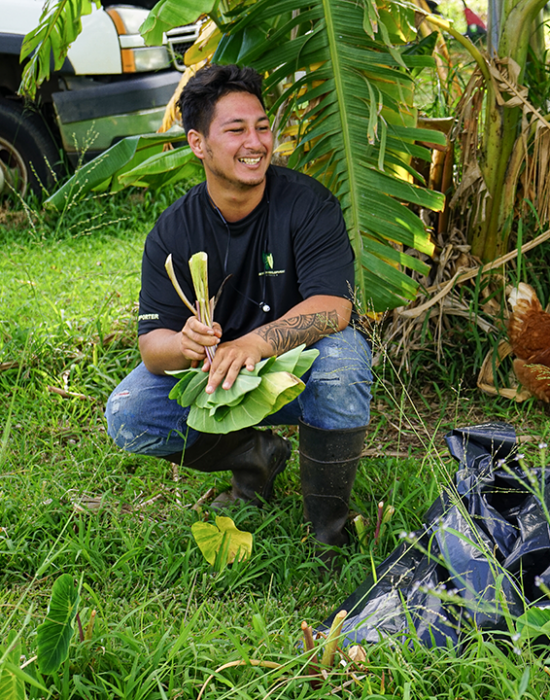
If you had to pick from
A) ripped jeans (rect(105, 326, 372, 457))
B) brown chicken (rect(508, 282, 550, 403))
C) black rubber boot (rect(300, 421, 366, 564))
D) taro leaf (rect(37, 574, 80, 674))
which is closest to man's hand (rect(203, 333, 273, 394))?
ripped jeans (rect(105, 326, 372, 457))

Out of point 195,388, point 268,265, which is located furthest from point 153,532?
point 268,265

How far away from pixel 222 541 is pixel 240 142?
137 cm

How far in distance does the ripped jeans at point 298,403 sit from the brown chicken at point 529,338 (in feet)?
3.17

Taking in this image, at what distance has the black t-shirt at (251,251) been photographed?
253cm

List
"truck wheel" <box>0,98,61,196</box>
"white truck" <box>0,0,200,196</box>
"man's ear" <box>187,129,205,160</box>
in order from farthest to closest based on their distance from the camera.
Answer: "truck wheel" <box>0,98,61,196</box>
"white truck" <box>0,0,200,196</box>
"man's ear" <box>187,129,205,160</box>

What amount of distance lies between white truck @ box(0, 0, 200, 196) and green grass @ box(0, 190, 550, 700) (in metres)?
0.89

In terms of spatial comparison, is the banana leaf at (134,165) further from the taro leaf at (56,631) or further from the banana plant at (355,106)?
the taro leaf at (56,631)

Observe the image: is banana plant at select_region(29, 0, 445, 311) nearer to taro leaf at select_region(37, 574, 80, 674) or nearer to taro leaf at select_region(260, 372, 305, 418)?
taro leaf at select_region(260, 372, 305, 418)

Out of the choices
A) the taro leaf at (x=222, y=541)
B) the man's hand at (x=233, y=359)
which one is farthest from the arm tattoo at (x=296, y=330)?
the taro leaf at (x=222, y=541)

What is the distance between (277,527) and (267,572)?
30 cm

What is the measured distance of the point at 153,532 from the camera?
8.37 feet

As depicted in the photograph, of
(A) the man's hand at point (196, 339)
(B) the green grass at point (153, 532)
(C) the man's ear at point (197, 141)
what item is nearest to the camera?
(B) the green grass at point (153, 532)

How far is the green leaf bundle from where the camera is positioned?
2.05m

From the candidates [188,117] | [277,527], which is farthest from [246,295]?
[277,527]
